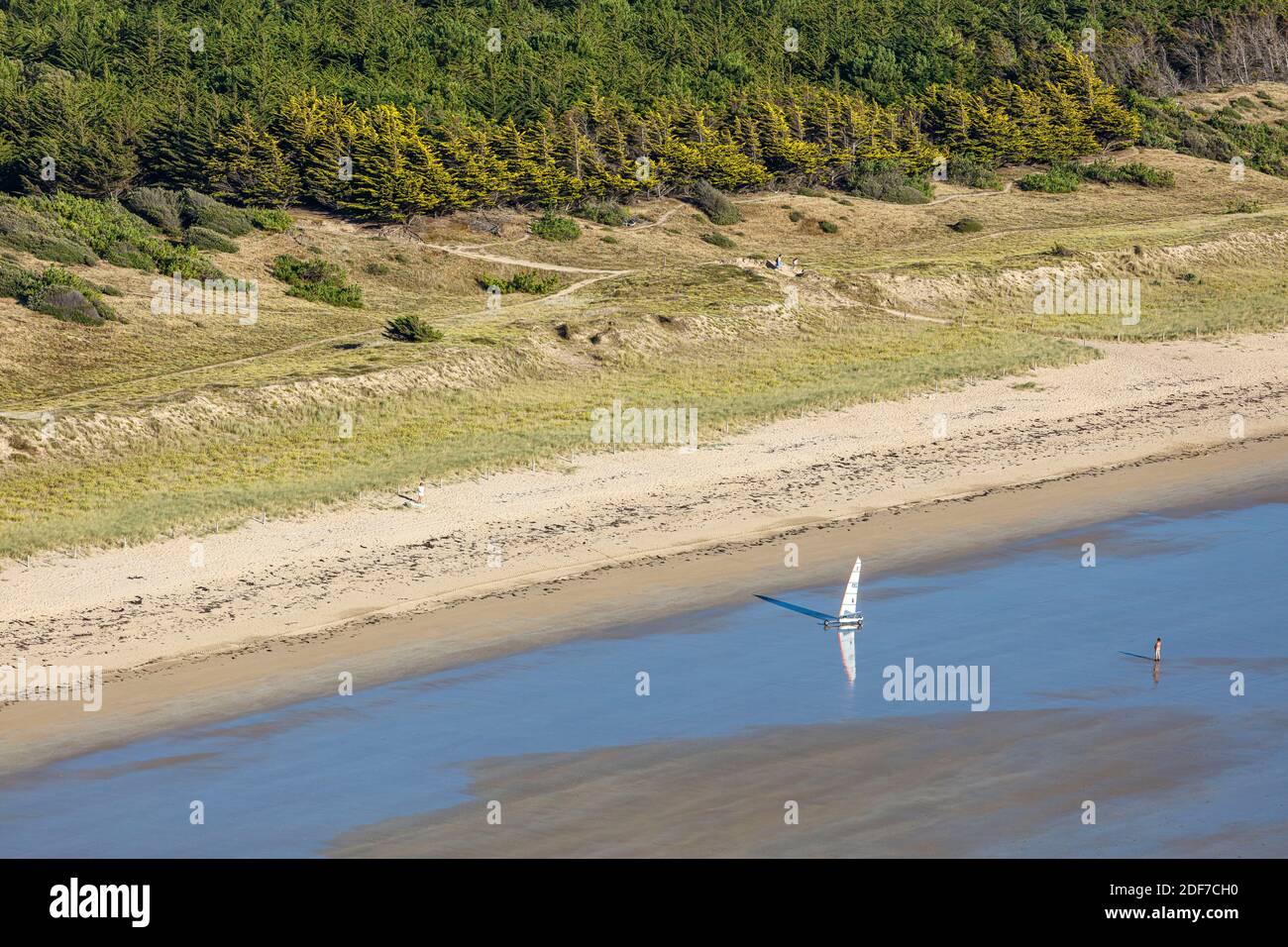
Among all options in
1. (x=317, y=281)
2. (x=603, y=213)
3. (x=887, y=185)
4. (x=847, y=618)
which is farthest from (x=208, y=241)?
(x=847, y=618)

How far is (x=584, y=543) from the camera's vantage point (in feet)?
101

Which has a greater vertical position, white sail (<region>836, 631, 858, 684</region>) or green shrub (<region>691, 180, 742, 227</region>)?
green shrub (<region>691, 180, 742, 227</region>)

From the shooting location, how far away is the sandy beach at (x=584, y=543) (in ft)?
81.8

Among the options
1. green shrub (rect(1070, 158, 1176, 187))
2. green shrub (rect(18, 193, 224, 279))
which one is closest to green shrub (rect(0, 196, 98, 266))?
green shrub (rect(18, 193, 224, 279))

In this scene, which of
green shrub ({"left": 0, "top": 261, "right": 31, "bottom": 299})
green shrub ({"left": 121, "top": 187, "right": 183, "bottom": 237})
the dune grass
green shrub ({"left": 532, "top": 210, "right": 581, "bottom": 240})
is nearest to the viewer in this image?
the dune grass

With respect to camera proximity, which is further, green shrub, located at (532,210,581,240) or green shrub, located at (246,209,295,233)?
green shrub, located at (532,210,581,240)

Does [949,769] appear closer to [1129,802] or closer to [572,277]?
[1129,802]

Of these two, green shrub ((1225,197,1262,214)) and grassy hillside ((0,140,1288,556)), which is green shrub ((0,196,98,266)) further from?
green shrub ((1225,197,1262,214))

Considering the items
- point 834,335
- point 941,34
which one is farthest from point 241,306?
point 941,34

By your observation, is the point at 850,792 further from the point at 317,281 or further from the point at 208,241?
the point at 208,241

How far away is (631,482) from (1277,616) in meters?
→ 13.5

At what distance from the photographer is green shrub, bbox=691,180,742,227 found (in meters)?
70.3

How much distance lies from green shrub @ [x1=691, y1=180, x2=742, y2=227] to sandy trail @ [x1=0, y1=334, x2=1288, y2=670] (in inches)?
1059

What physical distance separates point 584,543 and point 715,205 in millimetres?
42409
